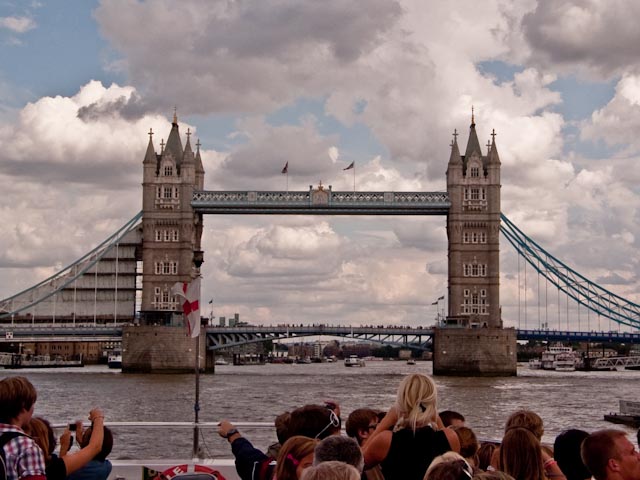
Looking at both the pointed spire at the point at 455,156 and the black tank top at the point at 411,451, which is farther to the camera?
the pointed spire at the point at 455,156

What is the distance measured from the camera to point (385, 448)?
20.3 ft

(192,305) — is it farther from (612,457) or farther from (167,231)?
(167,231)

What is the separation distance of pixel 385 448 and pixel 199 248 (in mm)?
70248

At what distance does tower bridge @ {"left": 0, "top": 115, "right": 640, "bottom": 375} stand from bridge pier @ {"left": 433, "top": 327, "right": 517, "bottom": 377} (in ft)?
0.23

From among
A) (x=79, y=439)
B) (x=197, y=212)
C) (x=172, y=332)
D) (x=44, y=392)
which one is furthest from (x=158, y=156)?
(x=79, y=439)

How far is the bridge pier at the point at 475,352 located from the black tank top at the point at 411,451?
6533 centimetres

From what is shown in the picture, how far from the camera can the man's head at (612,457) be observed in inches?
199

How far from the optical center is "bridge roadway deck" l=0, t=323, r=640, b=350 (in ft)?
245

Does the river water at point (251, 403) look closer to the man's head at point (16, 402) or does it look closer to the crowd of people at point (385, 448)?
the crowd of people at point (385, 448)

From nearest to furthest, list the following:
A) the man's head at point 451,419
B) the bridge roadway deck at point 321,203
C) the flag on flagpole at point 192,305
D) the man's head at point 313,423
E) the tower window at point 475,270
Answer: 1. the man's head at point 313,423
2. the man's head at point 451,419
3. the flag on flagpole at point 192,305
4. the bridge roadway deck at point 321,203
5. the tower window at point 475,270

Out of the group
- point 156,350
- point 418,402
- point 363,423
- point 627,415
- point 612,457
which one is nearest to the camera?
point 612,457

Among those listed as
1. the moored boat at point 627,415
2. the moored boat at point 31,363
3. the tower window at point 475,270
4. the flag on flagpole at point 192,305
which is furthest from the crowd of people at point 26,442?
the moored boat at point 31,363

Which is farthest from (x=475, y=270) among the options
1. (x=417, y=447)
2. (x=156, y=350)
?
(x=417, y=447)

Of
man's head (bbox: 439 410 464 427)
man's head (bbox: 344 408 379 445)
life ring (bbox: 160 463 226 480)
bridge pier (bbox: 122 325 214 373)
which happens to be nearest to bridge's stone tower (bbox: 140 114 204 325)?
bridge pier (bbox: 122 325 214 373)
